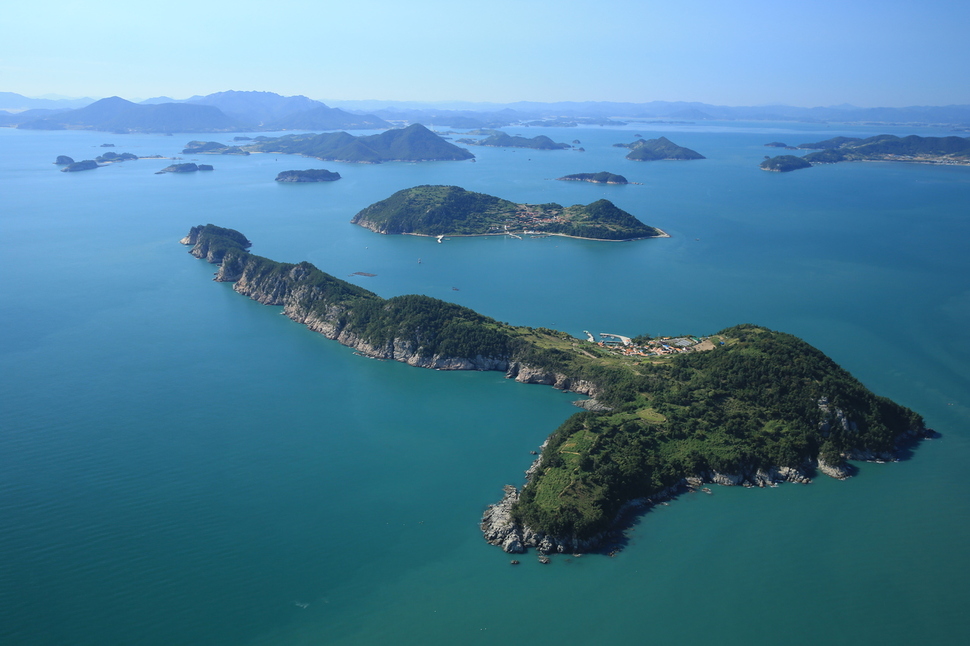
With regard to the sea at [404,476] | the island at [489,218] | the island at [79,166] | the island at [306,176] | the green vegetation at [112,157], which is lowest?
the sea at [404,476]

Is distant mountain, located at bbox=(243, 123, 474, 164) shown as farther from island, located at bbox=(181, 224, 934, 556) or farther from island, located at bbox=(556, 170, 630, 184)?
island, located at bbox=(181, 224, 934, 556)

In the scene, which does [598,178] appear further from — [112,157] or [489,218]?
[112,157]

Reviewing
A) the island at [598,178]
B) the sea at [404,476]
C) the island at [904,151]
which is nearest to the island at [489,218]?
the sea at [404,476]

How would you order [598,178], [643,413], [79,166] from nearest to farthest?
[643,413] < [598,178] < [79,166]

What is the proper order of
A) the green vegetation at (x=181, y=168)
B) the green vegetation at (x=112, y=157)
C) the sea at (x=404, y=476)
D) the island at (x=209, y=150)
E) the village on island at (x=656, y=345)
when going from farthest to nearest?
the island at (x=209, y=150), the green vegetation at (x=112, y=157), the green vegetation at (x=181, y=168), the village on island at (x=656, y=345), the sea at (x=404, y=476)

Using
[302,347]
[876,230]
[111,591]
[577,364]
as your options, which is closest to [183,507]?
[111,591]

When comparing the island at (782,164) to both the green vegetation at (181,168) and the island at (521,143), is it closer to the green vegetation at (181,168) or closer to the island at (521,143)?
the island at (521,143)

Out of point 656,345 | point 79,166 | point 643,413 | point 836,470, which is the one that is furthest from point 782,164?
point 79,166
